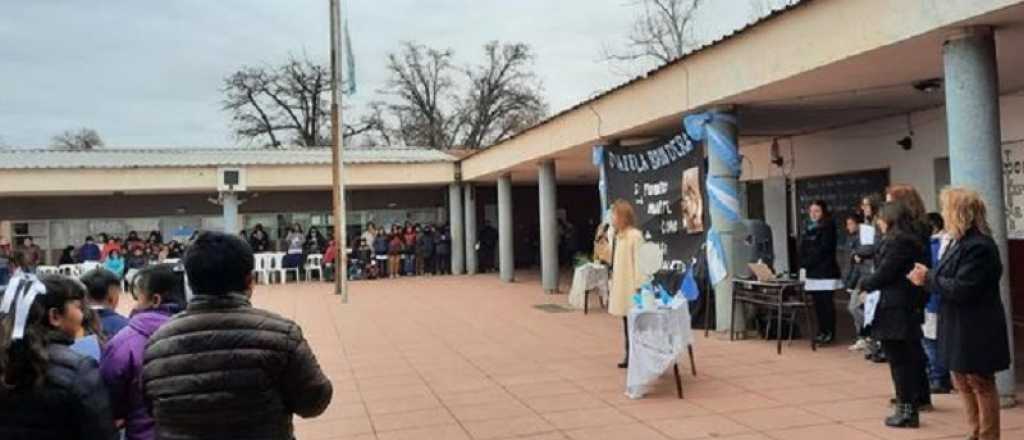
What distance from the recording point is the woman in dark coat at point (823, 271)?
862 cm

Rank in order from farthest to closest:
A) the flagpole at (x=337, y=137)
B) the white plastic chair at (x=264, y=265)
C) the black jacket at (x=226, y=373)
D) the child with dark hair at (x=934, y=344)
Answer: the white plastic chair at (x=264, y=265)
the flagpole at (x=337, y=137)
the child with dark hair at (x=934, y=344)
the black jacket at (x=226, y=373)

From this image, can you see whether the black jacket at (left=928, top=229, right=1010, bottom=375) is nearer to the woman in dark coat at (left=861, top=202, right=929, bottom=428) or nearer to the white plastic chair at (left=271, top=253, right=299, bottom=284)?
the woman in dark coat at (left=861, top=202, right=929, bottom=428)

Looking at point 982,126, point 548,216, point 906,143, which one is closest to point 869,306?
point 982,126

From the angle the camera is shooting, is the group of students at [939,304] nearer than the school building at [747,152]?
Yes

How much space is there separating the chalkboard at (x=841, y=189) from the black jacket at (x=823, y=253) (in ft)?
11.0

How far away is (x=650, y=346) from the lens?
259 inches

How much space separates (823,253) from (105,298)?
695 centimetres

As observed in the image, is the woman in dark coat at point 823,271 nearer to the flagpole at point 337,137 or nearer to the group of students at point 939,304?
the group of students at point 939,304

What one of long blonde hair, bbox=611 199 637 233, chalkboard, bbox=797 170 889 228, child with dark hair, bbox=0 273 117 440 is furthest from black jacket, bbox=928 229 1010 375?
chalkboard, bbox=797 170 889 228

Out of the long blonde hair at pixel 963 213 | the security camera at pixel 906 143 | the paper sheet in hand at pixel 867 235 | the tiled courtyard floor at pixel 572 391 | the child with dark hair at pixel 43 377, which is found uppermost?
the security camera at pixel 906 143

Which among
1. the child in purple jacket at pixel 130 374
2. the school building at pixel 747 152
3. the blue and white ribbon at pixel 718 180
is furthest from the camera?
the blue and white ribbon at pixel 718 180

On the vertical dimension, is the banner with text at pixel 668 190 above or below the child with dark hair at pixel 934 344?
above

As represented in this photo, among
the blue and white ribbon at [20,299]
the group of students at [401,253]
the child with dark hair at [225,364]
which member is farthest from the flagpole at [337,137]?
the child with dark hair at [225,364]

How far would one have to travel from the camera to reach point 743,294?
29.7 ft
